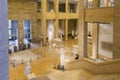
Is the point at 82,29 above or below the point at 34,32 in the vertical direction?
above

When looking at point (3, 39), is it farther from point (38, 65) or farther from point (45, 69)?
point (38, 65)

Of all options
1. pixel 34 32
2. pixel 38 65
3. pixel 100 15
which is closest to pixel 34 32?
pixel 34 32

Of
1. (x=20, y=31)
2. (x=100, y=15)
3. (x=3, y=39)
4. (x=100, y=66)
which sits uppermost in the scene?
(x=100, y=15)

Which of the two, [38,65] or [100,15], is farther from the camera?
[38,65]

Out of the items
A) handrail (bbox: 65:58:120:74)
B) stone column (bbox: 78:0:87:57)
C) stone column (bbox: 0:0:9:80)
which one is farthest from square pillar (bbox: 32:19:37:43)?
stone column (bbox: 0:0:9:80)

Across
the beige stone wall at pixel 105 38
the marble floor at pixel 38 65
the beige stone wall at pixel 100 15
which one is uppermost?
the beige stone wall at pixel 100 15

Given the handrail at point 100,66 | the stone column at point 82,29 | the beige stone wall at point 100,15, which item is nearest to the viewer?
the handrail at point 100,66

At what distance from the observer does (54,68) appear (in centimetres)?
1602

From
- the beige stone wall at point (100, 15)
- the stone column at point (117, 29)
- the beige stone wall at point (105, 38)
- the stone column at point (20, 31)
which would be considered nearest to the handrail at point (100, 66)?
the stone column at point (117, 29)

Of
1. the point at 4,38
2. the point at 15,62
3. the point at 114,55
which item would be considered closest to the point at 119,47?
the point at 114,55

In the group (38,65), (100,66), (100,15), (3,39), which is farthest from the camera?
(38,65)

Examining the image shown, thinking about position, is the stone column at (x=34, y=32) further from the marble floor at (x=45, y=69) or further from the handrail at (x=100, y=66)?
the handrail at (x=100, y=66)

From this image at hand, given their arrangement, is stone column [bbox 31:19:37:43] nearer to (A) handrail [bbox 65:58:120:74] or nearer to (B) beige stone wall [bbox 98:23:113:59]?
(B) beige stone wall [bbox 98:23:113:59]

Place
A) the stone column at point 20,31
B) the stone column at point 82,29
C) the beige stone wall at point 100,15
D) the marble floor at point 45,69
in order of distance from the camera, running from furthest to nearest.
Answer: the stone column at point 20,31
the stone column at point 82,29
the marble floor at point 45,69
the beige stone wall at point 100,15
